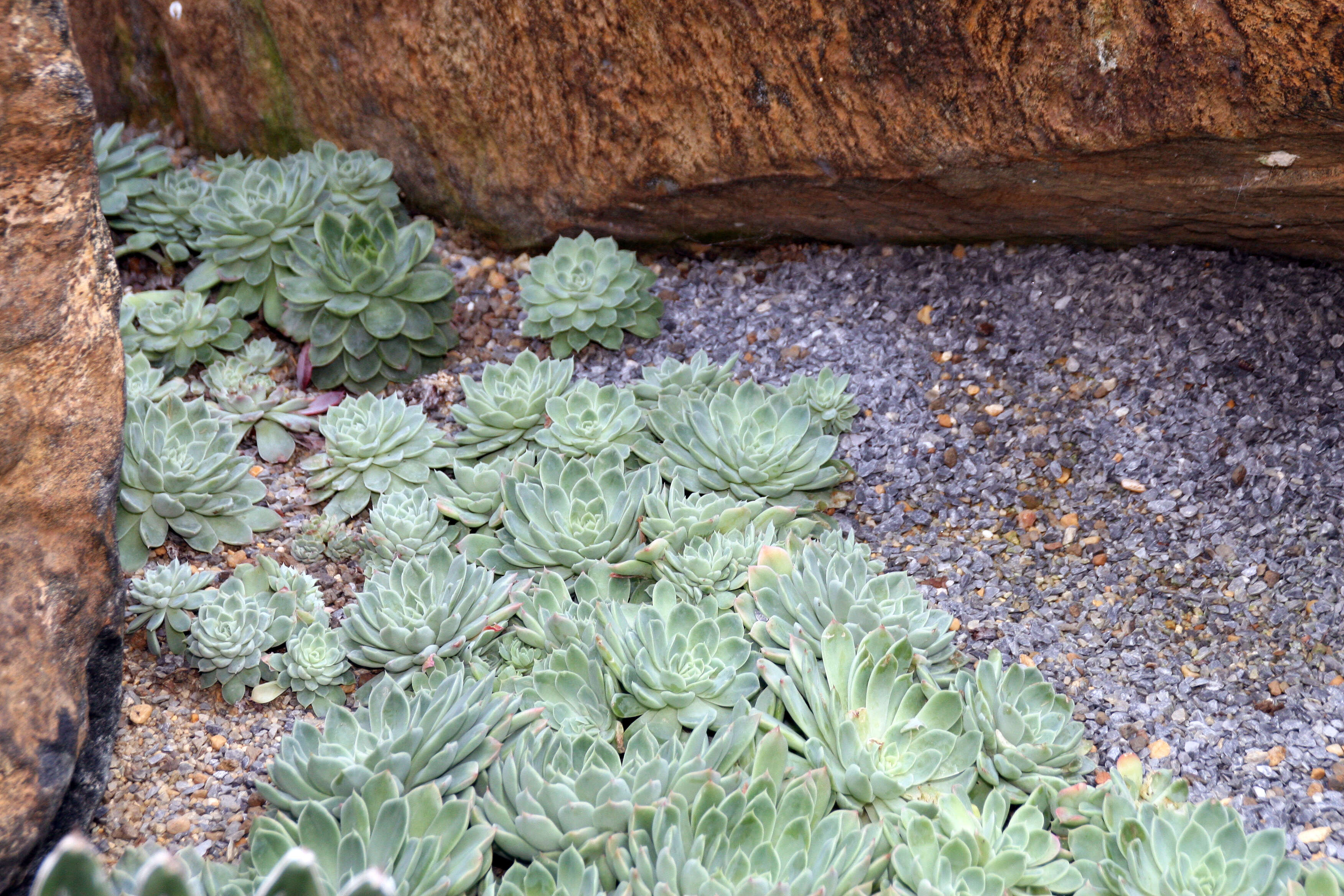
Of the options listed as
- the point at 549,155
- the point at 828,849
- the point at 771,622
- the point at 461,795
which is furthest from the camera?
the point at 549,155

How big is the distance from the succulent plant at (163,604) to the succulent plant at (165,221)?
1688 mm

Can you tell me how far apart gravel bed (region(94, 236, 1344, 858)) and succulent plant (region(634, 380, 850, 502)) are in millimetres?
197

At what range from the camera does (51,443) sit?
1851mm

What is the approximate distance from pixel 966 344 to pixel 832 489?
2.36 feet

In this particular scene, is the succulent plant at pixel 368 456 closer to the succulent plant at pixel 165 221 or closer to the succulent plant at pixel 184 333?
the succulent plant at pixel 184 333

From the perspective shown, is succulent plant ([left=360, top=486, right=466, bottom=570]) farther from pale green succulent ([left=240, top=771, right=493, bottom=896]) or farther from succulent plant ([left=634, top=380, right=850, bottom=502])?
pale green succulent ([left=240, top=771, right=493, bottom=896])

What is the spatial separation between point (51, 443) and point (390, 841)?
972 mm

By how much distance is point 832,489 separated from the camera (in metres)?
2.99

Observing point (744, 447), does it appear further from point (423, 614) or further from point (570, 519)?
point (423, 614)

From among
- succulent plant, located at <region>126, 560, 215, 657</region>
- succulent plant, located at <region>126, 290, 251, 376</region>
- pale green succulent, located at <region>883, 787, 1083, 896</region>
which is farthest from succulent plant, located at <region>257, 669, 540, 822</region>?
succulent plant, located at <region>126, 290, 251, 376</region>

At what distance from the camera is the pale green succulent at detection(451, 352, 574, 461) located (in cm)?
298

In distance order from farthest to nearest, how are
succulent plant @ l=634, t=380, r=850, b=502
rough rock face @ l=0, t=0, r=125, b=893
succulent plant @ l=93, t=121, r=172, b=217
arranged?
succulent plant @ l=93, t=121, r=172, b=217 → succulent plant @ l=634, t=380, r=850, b=502 → rough rock face @ l=0, t=0, r=125, b=893

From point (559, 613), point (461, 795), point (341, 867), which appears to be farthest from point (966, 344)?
point (341, 867)

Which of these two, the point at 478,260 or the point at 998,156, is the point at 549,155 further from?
the point at 998,156
